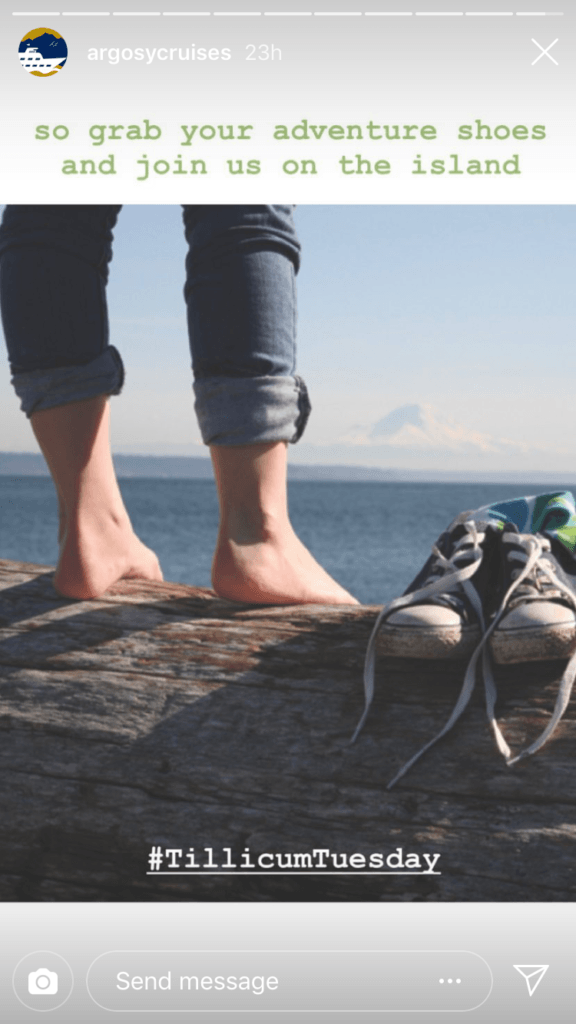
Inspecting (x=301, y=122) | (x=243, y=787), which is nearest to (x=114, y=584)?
(x=243, y=787)

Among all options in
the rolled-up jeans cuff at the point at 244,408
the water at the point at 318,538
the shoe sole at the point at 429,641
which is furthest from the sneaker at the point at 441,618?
the water at the point at 318,538

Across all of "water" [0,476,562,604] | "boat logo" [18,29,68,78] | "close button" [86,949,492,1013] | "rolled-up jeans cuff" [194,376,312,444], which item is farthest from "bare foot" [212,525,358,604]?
"water" [0,476,562,604]

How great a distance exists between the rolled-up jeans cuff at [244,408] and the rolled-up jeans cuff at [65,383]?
27 cm

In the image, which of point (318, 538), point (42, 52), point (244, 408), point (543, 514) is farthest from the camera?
point (318, 538)

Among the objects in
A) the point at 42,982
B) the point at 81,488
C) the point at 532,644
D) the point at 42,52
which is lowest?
the point at 42,982

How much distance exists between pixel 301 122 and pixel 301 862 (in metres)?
1.64

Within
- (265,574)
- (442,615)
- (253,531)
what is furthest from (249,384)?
(442,615)

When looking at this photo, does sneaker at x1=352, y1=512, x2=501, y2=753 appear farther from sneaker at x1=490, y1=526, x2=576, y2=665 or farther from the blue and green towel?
the blue and green towel

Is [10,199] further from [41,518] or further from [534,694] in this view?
[41,518]

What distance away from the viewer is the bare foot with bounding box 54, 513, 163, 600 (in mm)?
2373

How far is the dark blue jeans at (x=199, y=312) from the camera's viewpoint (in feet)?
7.07

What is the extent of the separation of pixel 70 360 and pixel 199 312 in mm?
392

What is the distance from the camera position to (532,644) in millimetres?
1729

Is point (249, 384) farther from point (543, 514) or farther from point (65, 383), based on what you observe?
point (543, 514)
